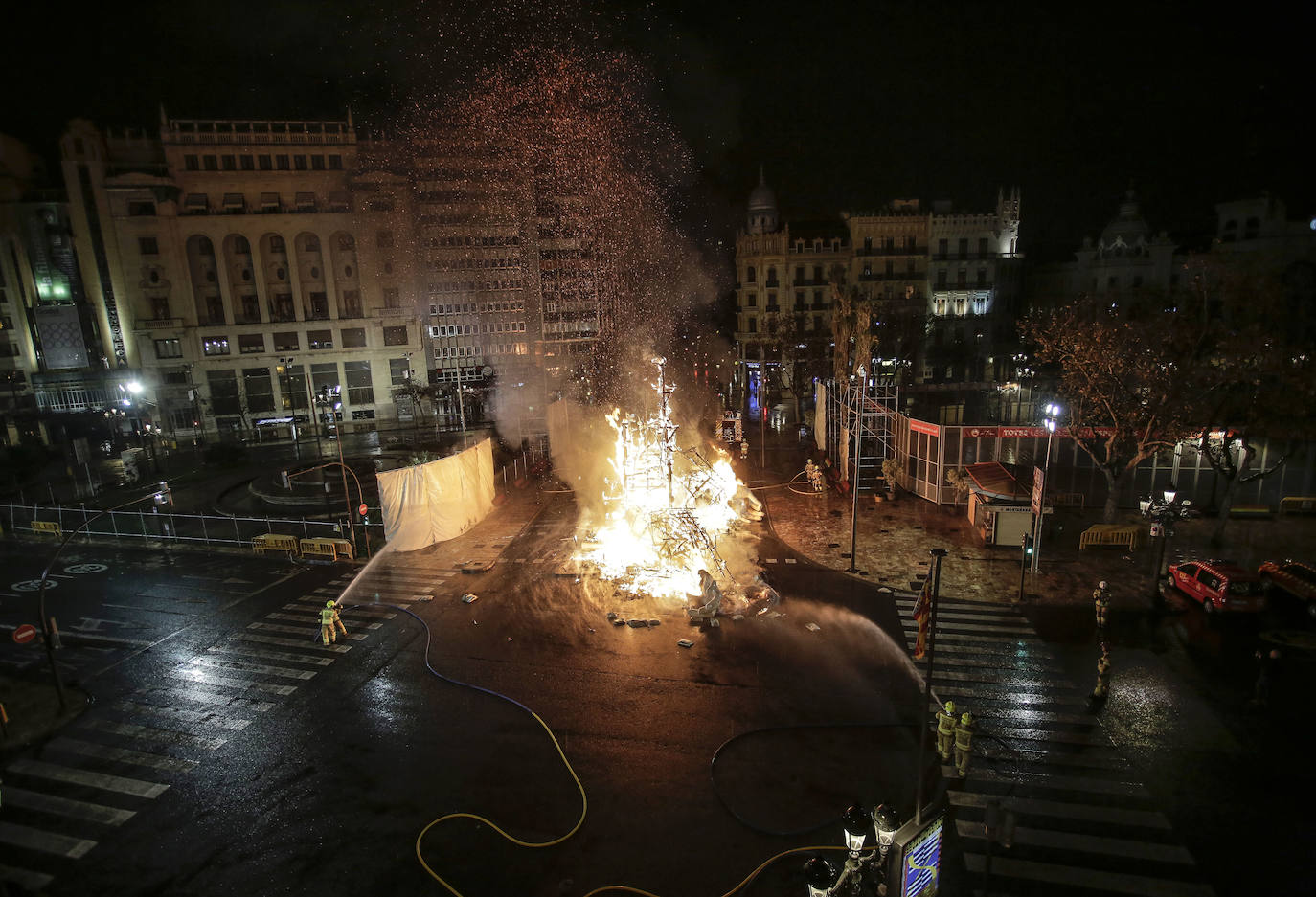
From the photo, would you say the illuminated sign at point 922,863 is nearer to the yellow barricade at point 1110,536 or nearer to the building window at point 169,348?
the yellow barricade at point 1110,536

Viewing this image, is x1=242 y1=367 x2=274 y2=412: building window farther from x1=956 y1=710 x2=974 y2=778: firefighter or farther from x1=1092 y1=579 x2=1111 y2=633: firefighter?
→ x1=1092 y1=579 x2=1111 y2=633: firefighter

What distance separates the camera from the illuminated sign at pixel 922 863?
705 cm

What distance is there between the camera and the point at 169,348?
171ft

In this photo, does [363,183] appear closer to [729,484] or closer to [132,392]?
[132,392]

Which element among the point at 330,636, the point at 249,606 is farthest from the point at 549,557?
the point at 249,606

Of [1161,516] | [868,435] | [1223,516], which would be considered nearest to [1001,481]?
[1161,516]

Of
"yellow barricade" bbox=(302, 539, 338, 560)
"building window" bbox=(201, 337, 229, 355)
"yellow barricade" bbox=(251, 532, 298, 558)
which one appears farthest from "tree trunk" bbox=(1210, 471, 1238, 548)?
"building window" bbox=(201, 337, 229, 355)

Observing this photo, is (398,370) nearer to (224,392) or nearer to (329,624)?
(224,392)

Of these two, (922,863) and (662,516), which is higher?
(662,516)

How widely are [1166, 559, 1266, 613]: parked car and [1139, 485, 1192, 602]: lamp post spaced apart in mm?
591

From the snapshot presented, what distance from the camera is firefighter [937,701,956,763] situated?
10.5 metres

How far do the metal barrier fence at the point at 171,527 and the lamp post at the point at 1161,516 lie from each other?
934 inches

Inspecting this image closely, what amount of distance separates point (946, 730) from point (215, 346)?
61.0m

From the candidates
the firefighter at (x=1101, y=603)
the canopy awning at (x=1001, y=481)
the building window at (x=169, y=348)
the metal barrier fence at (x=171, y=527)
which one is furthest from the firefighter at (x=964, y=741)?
the building window at (x=169, y=348)
